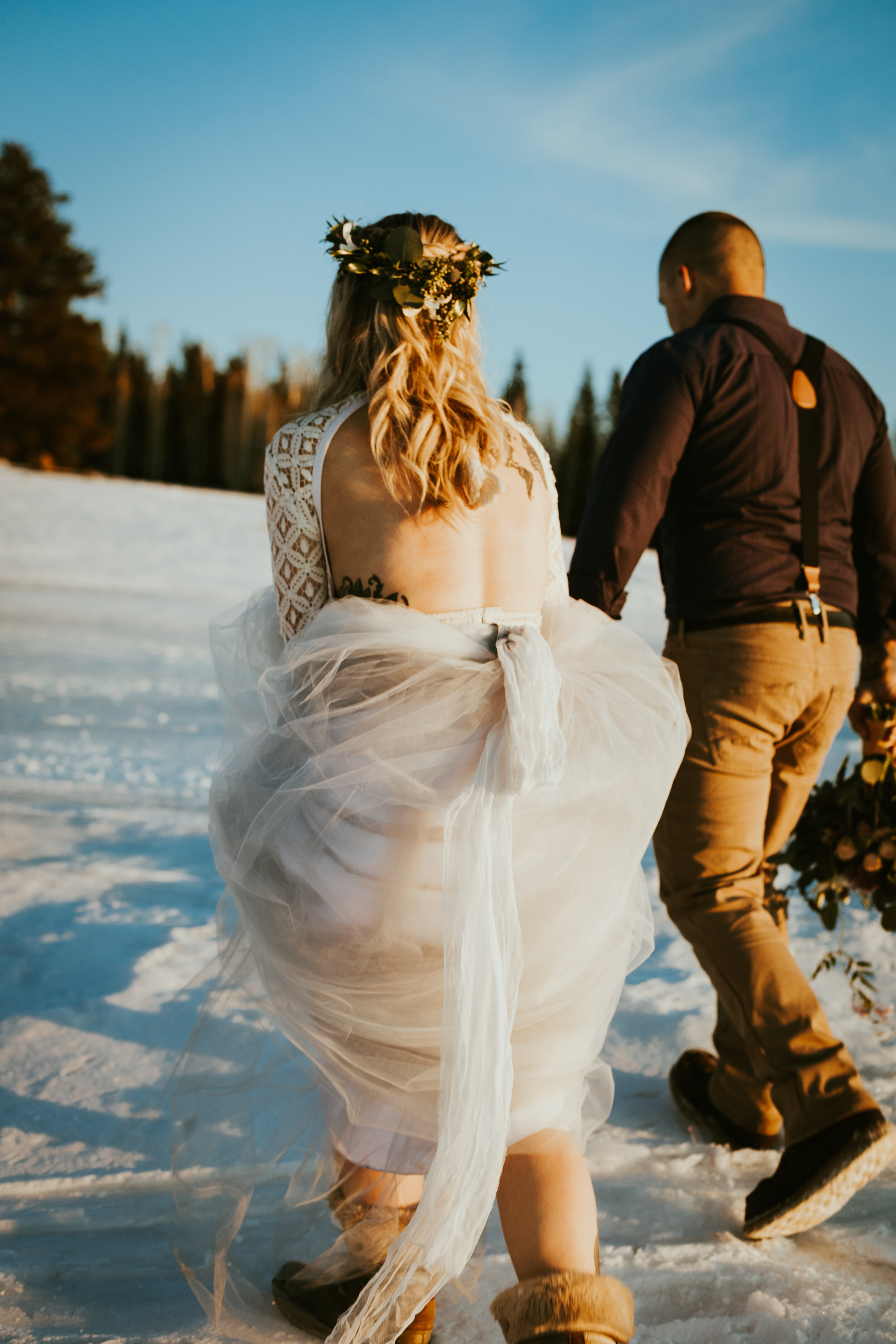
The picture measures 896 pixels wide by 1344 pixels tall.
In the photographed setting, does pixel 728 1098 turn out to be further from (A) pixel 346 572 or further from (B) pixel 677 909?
(A) pixel 346 572

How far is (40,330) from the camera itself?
3117 cm

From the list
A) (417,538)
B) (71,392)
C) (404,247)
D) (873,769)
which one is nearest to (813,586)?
(873,769)

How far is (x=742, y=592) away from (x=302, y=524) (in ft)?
3.98

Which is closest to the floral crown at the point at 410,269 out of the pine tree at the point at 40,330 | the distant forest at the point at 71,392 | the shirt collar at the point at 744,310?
the shirt collar at the point at 744,310

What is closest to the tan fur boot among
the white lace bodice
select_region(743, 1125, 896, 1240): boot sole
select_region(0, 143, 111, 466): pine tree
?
select_region(743, 1125, 896, 1240): boot sole

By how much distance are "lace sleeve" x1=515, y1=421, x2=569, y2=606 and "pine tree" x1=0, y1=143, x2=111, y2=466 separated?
32.1 m

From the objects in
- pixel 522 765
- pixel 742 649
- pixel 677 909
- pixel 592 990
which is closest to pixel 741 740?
pixel 742 649

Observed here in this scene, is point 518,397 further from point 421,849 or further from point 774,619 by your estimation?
point 421,849

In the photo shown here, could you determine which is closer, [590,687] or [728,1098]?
[590,687]

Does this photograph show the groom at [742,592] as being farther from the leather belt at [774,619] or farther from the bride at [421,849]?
the bride at [421,849]

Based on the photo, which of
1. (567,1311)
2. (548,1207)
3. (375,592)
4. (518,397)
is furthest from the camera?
(518,397)

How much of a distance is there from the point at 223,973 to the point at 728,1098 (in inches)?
59.1

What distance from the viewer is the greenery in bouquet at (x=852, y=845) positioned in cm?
259

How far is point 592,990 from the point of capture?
1803 millimetres
